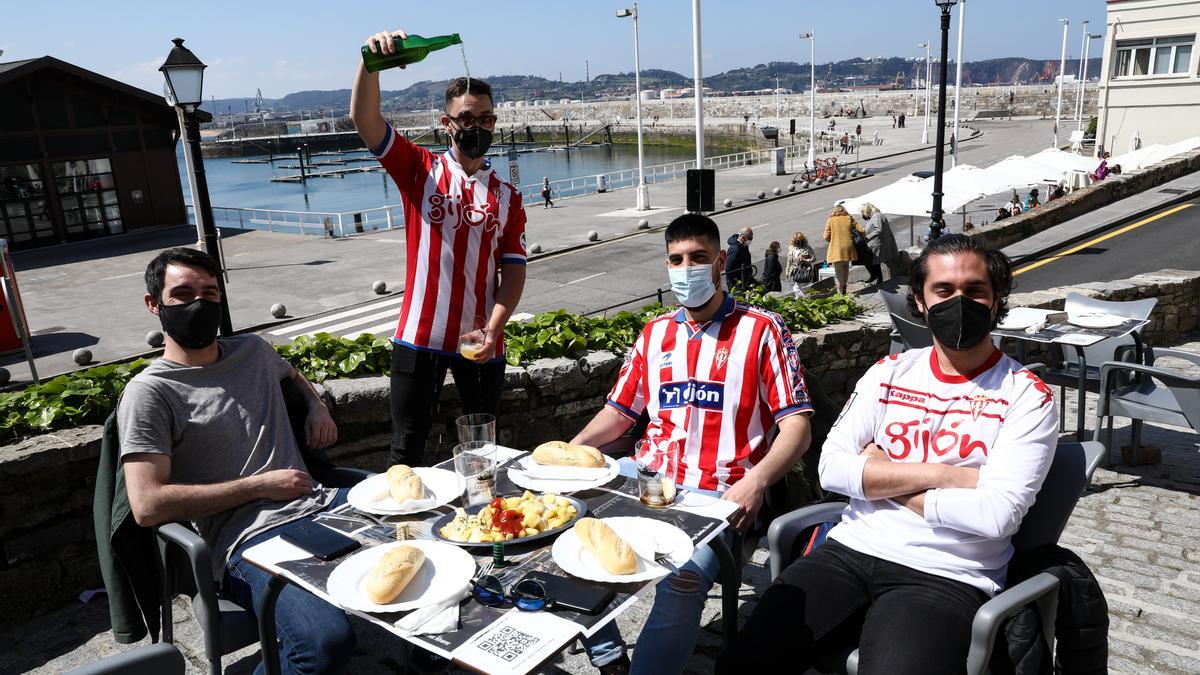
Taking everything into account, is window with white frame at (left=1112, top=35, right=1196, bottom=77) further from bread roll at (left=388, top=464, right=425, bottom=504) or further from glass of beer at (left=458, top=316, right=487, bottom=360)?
bread roll at (left=388, top=464, right=425, bottom=504)

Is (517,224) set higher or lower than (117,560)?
higher

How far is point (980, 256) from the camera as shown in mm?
3035

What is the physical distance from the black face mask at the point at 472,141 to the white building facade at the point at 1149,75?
4480 cm

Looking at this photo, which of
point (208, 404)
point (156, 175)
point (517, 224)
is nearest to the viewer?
point (208, 404)

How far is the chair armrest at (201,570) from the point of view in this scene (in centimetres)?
277

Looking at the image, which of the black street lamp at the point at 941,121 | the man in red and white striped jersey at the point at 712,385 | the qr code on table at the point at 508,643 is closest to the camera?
the qr code on table at the point at 508,643

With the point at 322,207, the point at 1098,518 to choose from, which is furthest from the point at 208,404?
the point at 322,207

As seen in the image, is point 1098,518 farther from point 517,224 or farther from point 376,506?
point 376,506

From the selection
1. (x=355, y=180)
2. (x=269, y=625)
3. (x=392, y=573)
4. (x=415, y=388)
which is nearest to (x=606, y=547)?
(x=392, y=573)

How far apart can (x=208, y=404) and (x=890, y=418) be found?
8.53 feet

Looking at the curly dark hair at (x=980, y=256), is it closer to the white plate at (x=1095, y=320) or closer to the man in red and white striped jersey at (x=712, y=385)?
the man in red and white striped jersey at (x=712, y=385)

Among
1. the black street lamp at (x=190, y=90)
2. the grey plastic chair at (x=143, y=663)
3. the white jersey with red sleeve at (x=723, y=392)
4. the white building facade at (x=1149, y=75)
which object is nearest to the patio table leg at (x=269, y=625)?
the grey plastic chair at (x=143, y=663)

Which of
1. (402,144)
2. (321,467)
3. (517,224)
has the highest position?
(402,144)

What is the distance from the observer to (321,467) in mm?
3672
